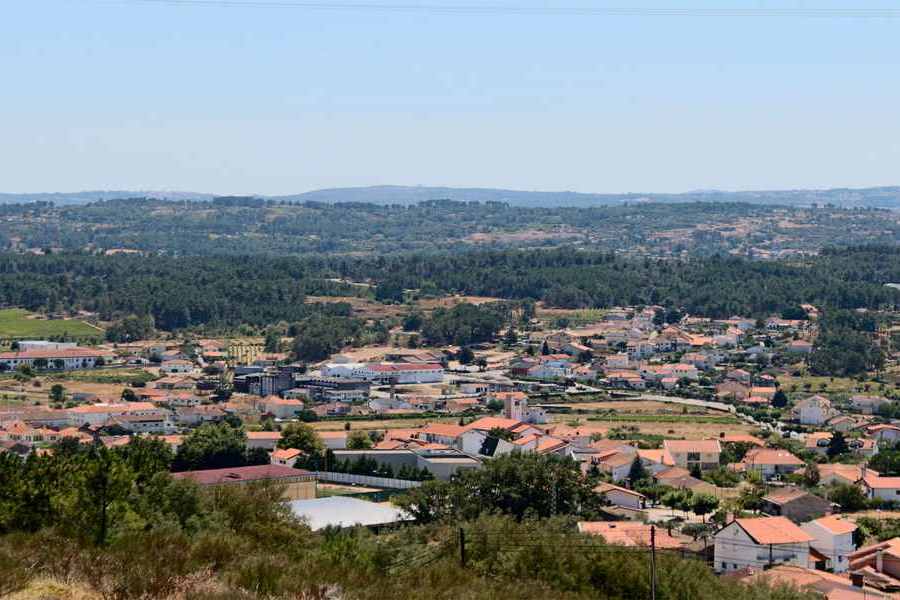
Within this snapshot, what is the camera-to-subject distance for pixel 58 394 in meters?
44.9

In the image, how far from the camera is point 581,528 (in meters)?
22.5

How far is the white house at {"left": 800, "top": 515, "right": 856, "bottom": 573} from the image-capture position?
22453 millimetres

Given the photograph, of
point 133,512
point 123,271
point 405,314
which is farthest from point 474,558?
point 123,271

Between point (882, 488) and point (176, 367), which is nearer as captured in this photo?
point (882, 488)

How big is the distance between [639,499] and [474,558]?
40.7 ft

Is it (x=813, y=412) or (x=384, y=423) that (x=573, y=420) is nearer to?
(x=384, y=423)

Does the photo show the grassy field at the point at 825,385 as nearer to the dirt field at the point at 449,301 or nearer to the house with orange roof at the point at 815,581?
the dirt field at the point at 449,301

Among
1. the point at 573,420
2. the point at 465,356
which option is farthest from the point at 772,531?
the point at 465,356

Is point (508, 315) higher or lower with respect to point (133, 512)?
lower

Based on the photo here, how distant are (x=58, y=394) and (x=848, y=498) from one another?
26390mm

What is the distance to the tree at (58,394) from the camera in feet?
146

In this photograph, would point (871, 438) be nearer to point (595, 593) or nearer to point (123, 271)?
point (595, 593)

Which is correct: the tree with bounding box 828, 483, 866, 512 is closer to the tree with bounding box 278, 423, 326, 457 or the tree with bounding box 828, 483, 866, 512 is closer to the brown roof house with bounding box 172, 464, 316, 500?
the brown roof house with bounding box 172, 464, 316, 500

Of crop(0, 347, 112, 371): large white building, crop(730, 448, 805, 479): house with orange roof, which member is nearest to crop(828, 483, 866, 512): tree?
crop(730, 448, 805, 479): house with orange roof
